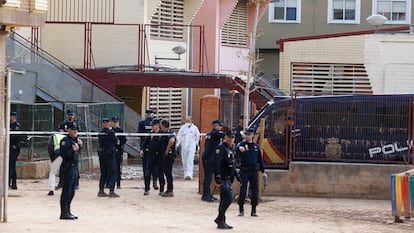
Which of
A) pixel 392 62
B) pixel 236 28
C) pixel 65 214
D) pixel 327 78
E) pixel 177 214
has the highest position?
pixel 236 28

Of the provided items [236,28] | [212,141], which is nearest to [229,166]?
[212,141]

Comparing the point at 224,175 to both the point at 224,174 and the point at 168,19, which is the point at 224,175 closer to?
the point at 224,174

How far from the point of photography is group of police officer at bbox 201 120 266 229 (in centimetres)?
1866

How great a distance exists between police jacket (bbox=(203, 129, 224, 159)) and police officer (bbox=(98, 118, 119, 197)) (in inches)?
83.4

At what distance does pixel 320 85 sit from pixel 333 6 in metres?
14.1

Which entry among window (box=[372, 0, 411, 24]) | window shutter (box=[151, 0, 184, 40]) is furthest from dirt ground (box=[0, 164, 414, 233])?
window (box=[372, 0, 411, 24])

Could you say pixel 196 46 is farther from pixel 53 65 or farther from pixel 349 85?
pixel 53 65

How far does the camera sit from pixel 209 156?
23391 mm

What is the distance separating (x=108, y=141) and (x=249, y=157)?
4.25 metres

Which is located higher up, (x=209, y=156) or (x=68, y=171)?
(x=209, y=156)

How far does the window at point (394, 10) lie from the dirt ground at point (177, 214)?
85.5ft

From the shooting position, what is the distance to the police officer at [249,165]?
20656 mm

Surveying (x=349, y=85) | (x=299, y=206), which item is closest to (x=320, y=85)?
(x=349, y=85)

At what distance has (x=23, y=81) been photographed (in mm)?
17625
